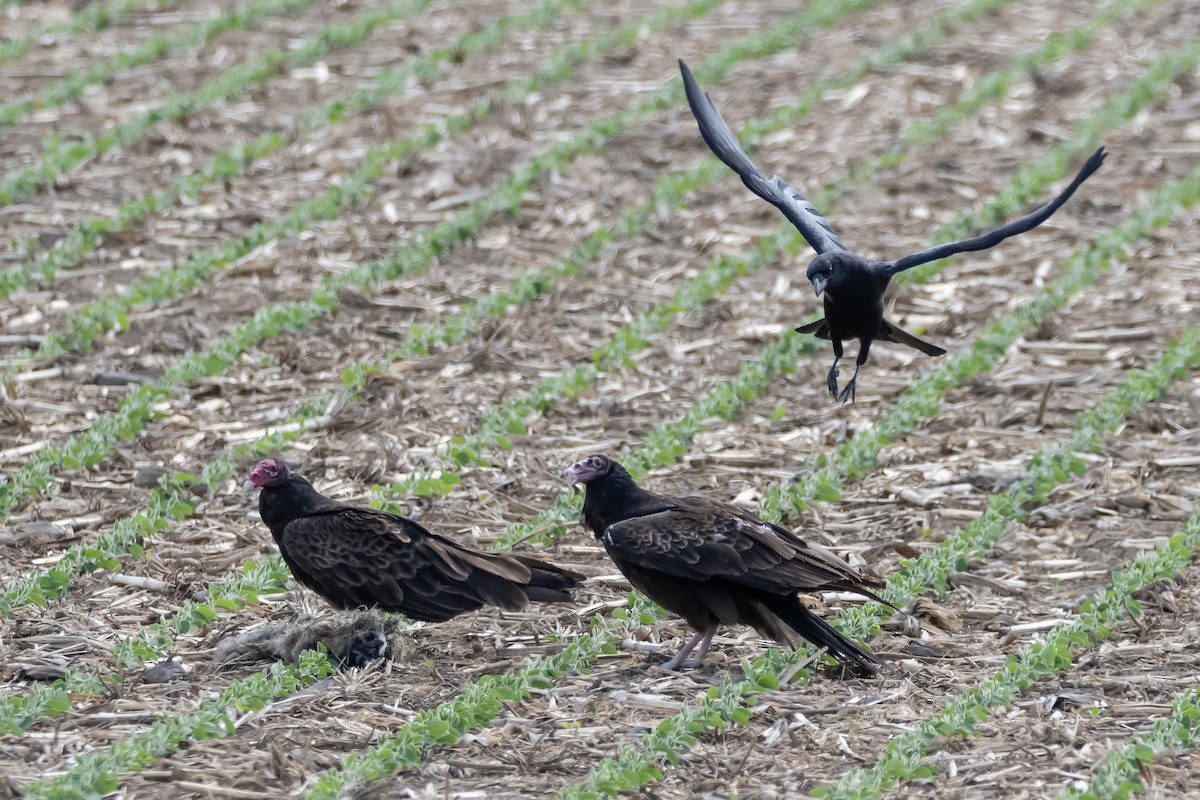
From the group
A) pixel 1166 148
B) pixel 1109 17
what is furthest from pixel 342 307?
pixel 1109 17

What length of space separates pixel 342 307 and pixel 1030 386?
5.03m

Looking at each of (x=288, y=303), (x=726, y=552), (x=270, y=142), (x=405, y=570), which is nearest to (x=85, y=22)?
(x=270, y=142)

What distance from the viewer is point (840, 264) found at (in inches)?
316

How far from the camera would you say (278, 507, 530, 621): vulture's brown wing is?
25.7 ft

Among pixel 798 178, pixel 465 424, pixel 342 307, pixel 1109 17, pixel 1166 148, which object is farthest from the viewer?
pixel 1109 17

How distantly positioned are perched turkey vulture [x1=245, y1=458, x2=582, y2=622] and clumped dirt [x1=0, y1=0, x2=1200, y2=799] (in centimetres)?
27

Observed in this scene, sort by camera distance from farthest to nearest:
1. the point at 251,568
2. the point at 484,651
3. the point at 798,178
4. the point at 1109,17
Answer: the point at 1109,17 < the point at 798,178 < the point at 251,568 < the point at 484,651

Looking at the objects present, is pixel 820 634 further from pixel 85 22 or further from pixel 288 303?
pixel 85 22

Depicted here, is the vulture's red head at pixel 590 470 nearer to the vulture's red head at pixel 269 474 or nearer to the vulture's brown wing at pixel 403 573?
the vulture's brown wing at pixel 403 573

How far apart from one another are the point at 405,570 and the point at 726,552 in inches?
60.4

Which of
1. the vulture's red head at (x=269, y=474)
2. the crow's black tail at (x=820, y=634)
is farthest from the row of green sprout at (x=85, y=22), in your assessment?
the crow's black tail at (x=820, y=634)

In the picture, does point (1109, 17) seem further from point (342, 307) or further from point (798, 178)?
point (342, 307)

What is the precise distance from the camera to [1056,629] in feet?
26.1

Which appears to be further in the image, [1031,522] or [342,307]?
[342,307]
